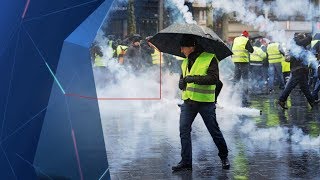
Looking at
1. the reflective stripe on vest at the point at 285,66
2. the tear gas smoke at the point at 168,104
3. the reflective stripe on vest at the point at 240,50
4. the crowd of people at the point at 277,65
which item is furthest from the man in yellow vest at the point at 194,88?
the reflective stripe on vest at the point at 285,66

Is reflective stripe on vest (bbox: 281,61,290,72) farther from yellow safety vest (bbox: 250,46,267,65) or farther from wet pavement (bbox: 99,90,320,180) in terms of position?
wet pavement (bbox: 99,90,320,180)

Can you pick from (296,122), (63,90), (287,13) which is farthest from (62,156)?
(287,13)

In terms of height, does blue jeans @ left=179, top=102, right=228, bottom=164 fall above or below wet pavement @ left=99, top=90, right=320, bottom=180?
above

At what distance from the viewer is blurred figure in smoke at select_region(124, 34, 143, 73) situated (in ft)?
52.5

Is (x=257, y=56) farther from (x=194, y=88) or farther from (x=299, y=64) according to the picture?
(x=194, y=88)

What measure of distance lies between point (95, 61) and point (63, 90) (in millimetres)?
12318

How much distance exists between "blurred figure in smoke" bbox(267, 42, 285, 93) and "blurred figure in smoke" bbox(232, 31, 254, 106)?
3008 mm

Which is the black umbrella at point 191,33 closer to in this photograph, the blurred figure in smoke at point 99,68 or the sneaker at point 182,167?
the sneaker at point 182,167

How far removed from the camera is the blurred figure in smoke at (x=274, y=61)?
17.2 metres

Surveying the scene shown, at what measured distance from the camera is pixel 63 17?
3.34 m

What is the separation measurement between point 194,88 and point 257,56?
1285 cm

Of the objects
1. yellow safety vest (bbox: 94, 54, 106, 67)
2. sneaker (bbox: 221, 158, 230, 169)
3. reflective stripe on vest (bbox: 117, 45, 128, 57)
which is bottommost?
sneaker (bbox: 221, 158, 230, 169)

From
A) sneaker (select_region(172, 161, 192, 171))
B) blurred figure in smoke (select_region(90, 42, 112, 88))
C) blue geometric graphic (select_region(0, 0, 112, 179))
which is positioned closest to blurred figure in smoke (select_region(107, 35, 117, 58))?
blurred figure in smoke (select_region(90, 42, 112, 88))

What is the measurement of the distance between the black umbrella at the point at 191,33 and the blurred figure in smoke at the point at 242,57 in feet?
24.4
